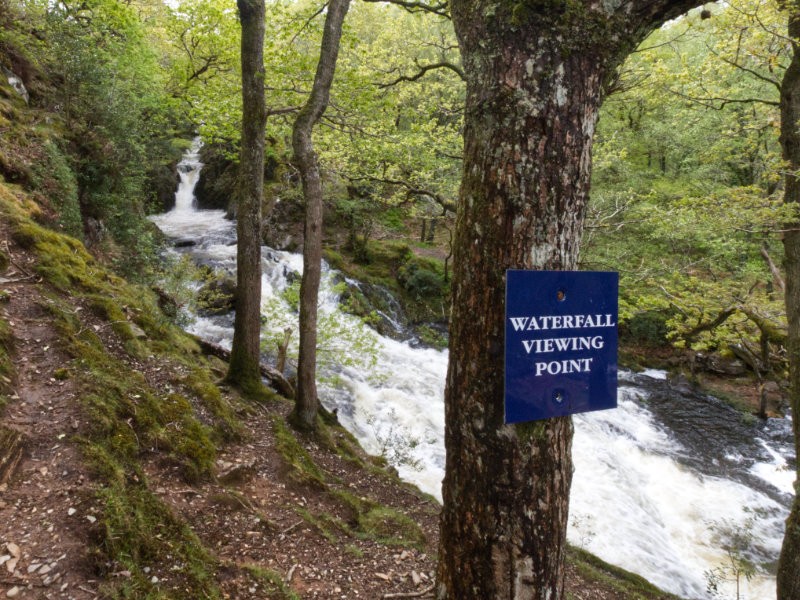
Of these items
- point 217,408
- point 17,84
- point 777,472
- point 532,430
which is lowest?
point 777,472

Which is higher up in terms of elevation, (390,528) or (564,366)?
(564,366)

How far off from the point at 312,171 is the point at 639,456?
359 inches

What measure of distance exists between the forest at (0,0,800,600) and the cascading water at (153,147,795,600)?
0.07 meters

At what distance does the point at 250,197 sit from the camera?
6.49 m

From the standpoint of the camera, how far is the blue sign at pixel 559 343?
1523 mm

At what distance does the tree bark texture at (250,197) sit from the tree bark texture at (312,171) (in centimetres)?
84

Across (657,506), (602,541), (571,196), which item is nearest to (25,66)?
(571,196)

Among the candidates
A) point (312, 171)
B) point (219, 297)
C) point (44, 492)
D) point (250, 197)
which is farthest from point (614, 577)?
point (219, 297)

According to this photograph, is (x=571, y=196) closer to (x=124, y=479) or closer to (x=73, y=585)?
(x=73, y=585)

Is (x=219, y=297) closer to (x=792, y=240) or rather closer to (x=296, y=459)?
(x=296, y=459)

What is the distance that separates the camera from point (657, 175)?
1706 centimetres

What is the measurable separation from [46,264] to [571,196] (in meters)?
6.51

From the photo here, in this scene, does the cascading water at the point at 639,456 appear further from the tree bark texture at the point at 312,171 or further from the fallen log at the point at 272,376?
the tree bark texture at the point at 312,171

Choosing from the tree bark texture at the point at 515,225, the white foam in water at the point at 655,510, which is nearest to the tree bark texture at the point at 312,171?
the tree bark texture at the point at 515,225
